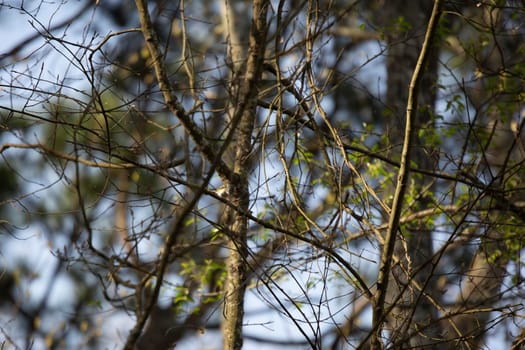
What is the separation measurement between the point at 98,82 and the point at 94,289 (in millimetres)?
5017

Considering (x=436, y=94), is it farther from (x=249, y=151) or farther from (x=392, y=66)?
(x=249, y=151)

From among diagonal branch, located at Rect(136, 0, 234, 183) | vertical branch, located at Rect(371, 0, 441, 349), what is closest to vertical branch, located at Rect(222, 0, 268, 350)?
diagonal branch, located at Rect(136, 0, 234, 183)

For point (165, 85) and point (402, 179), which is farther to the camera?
point (165, 85)

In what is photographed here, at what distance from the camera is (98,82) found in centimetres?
246

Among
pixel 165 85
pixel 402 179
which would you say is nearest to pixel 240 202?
pixel 165 85

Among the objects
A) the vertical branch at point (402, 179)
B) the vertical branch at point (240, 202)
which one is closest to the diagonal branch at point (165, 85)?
the vertical branch at point (240, 202)

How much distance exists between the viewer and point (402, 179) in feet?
6.37

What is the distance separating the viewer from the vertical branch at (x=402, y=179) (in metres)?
1.83

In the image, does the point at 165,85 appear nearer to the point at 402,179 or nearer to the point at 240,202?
the point at 240,202

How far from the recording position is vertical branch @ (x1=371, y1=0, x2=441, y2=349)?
71.9 inches

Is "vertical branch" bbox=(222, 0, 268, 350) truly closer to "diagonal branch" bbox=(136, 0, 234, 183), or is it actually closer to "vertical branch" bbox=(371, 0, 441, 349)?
"diagonal branch" bbox=(136, 0, 234, 183)

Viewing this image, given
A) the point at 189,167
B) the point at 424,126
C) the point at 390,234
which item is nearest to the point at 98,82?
the point at 189,167

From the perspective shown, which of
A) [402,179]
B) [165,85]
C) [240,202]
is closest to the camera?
[402,179]

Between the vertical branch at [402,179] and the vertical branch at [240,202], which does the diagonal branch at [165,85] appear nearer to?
the vertical branch at [240,202]
